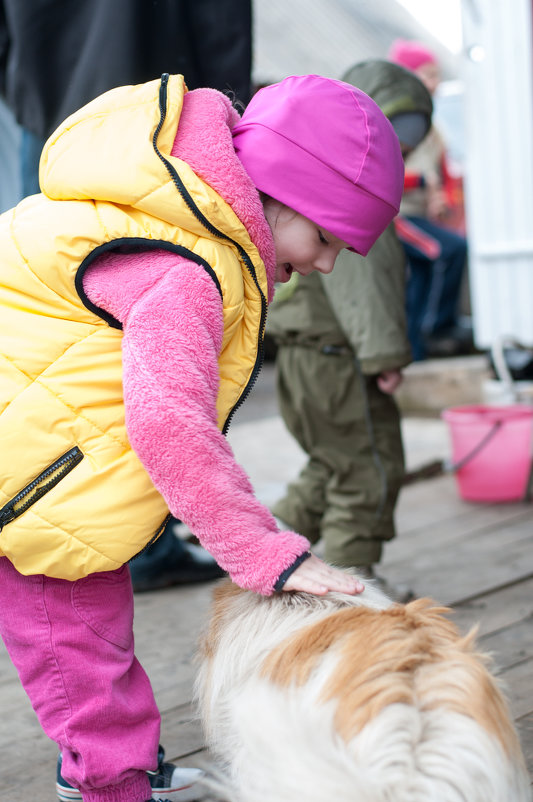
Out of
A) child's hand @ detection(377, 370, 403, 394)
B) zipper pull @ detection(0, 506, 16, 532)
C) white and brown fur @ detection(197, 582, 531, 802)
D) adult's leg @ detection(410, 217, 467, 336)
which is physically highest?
zipper pull @ detection(0, 506, 16, 532)

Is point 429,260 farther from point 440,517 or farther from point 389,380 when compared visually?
point 389,380

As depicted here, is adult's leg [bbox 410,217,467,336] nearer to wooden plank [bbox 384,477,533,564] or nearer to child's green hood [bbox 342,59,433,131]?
wooden plank [bbox 384,477,533,564]

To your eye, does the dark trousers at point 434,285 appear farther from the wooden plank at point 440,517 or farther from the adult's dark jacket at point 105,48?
the adult's dark jacket at point 105,48

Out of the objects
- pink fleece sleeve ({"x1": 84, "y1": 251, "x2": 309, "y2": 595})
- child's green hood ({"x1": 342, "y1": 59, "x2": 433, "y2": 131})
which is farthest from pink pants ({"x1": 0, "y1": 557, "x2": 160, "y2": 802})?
child's green hood ({"x1": 342, "y1": 59, "x2": 433, "y2": 131})

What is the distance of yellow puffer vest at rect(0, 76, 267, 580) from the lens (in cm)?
135

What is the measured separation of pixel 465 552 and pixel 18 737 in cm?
153

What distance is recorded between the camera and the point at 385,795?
999mm

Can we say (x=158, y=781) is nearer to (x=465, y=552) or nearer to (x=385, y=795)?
(x=385, y=795)

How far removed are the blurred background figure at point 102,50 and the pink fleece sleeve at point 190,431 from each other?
100 centimetres

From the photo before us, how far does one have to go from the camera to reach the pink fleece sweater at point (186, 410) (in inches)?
50.2

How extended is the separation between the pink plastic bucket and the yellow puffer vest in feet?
7.23

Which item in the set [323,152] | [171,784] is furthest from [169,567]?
[323,152]

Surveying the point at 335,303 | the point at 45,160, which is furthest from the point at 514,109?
the point at 45,160

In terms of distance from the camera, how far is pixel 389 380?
257cm
